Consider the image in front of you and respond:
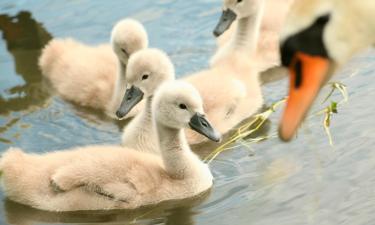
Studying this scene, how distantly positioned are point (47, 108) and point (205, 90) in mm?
1200

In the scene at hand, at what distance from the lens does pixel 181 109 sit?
17.8 feet

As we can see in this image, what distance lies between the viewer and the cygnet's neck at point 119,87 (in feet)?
21.2

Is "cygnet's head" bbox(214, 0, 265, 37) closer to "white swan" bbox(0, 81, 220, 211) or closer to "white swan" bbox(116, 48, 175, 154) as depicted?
"white swan" bbox(116, 48, 175, 154)

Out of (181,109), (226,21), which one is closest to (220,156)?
(181,109)

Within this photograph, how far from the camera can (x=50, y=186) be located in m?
5.35

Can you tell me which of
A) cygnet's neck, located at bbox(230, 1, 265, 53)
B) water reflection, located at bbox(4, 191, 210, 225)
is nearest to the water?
water reflection, located at bbox(4, 191, 210, 225)

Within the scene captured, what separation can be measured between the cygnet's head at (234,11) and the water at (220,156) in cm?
48

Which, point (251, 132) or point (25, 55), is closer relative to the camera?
point (251, 132)

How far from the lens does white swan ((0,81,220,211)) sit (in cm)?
528

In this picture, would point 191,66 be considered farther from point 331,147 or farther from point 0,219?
point 0,219

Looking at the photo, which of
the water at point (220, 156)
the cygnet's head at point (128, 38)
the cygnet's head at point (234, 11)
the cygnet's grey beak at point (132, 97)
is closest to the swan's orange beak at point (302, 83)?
the water at point (220, 156)

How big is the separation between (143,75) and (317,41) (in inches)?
116

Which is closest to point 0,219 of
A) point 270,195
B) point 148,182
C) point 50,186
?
point 50,186

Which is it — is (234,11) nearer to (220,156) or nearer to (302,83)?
(220,156)
